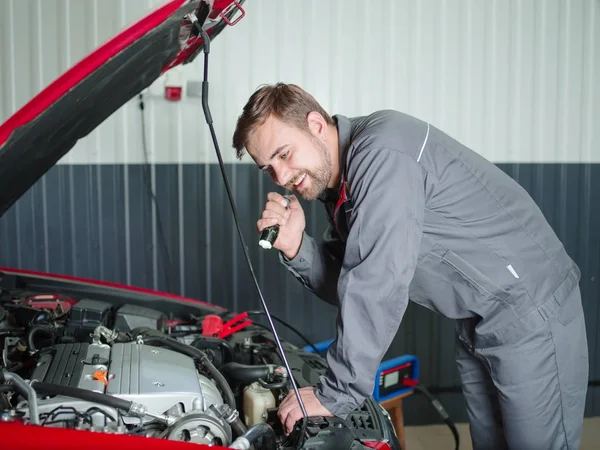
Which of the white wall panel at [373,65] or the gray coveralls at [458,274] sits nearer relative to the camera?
the gray coveralls at [458,274]

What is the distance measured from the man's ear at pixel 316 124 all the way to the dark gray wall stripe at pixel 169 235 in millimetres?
1855

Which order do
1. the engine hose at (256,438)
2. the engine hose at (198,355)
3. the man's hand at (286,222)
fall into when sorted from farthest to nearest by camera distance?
the man's hand at (286,222)
the engine hose at (198,355)
the engine hose at (256,438)

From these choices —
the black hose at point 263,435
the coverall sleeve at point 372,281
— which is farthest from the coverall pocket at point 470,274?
the black hose at point 263,435

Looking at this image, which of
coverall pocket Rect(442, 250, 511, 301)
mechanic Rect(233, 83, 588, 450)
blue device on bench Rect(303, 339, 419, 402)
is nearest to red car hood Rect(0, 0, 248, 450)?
mechanic Rect(233, 83, 588, 450)

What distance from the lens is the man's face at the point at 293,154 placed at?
1.78 meters

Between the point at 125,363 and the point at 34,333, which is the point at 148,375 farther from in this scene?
the point at 34,333

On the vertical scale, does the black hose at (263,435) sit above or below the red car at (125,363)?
below

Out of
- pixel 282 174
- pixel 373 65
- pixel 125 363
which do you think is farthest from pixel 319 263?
pixel 373 65

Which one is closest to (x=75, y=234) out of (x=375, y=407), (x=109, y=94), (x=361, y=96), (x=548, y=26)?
(x=361, y=96)

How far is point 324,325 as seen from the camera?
12.7ft

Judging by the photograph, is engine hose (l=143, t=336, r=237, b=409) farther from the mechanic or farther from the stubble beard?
the stubble beard

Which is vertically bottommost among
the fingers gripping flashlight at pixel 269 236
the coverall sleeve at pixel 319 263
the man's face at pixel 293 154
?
the coverall sleeve at pixel 319 263

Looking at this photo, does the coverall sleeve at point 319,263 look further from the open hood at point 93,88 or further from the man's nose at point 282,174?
the open hood at point 93,88

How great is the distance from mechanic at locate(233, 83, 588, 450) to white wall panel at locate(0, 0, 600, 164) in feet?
5.90
